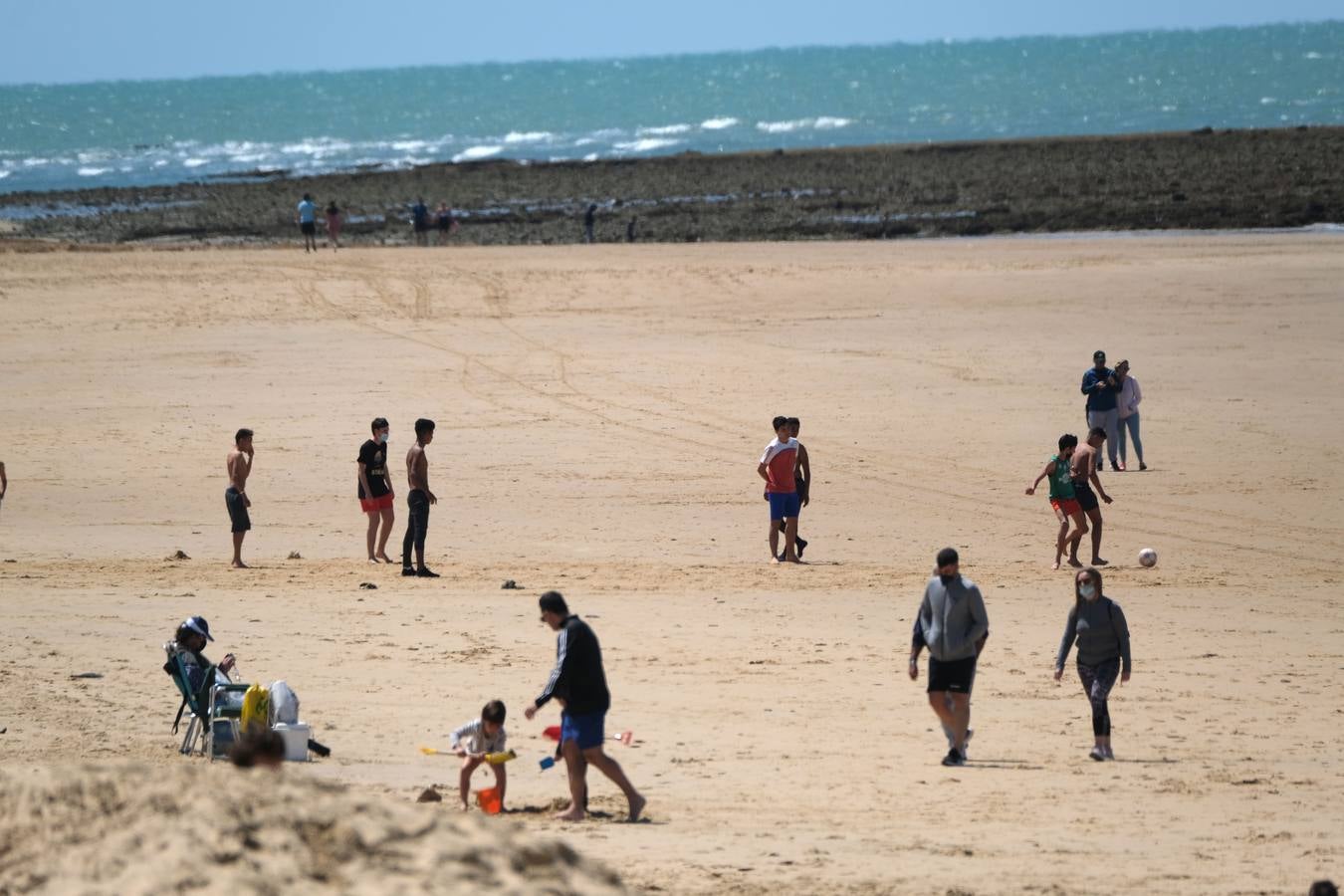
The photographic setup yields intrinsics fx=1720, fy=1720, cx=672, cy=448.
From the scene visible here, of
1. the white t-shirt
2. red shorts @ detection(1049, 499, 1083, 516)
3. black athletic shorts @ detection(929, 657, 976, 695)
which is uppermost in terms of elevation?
red shorts @ detection(1049, 499, 1083, 516)

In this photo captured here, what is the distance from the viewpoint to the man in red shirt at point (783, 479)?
1560 centimetres

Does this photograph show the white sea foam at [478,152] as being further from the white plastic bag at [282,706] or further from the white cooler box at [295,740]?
the white cooler box at [295,740]

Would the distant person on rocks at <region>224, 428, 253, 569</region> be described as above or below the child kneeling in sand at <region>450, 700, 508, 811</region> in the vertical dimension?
above

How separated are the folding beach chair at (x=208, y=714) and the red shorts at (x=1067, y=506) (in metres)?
7.97

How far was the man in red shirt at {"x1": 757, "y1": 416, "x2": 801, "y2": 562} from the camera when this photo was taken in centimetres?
1560

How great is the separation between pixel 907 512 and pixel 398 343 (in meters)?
11.9

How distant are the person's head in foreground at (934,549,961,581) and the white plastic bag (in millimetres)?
3898

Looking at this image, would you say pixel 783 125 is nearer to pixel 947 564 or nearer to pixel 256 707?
pixel 947 564

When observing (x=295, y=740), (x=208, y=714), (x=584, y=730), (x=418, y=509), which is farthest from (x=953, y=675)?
(x=418, y=509)

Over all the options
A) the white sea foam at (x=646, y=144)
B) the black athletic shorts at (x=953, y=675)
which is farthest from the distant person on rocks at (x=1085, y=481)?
the white sea foam at (x=646, y=144)

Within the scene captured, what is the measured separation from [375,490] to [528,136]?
104535 mm

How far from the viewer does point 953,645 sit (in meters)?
10.2

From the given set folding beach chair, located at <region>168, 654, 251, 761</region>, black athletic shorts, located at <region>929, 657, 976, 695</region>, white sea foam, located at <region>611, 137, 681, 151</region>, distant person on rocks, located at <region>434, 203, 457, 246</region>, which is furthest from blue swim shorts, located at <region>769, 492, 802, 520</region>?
white sea foam, located at <region>611, 137, 681, 151</region>

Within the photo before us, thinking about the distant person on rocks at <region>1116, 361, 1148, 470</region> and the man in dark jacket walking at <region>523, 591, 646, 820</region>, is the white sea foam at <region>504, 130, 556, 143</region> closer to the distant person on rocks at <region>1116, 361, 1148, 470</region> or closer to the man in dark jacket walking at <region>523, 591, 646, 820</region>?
the distant person on rocks at <region>1116, 361, 1148, 470</region>
